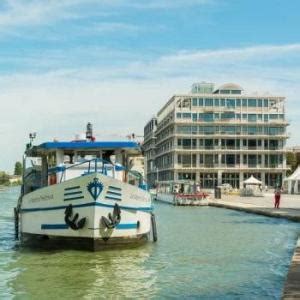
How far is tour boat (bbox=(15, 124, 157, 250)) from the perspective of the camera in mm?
19938

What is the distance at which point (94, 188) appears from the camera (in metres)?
19.6

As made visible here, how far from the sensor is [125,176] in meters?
23.4

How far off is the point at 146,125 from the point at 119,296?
168967 mm

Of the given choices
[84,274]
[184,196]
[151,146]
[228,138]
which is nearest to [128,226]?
[84,274]

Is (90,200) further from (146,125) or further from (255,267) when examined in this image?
(146,125)

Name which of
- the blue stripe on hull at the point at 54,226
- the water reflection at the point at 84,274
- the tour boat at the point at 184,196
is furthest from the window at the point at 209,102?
the blue stripe on hull at the point at 54,226

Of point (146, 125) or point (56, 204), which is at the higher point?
point (146, 125)

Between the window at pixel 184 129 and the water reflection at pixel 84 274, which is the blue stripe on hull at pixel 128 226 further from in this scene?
the window at pixel 184 129

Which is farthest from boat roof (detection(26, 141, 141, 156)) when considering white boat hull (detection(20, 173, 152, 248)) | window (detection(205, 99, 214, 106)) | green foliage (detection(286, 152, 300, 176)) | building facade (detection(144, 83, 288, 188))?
green foliage (detection(286, 152, 300, 176))

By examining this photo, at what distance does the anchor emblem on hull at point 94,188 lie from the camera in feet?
64.3

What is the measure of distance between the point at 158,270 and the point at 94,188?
358 cm

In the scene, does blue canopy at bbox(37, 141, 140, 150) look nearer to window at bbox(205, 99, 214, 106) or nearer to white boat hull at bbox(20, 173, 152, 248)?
white boat hull at bbox(20, 173, 152, 248)

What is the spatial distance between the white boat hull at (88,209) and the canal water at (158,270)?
0.58 m

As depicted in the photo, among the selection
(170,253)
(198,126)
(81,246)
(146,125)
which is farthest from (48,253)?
(146,125)
